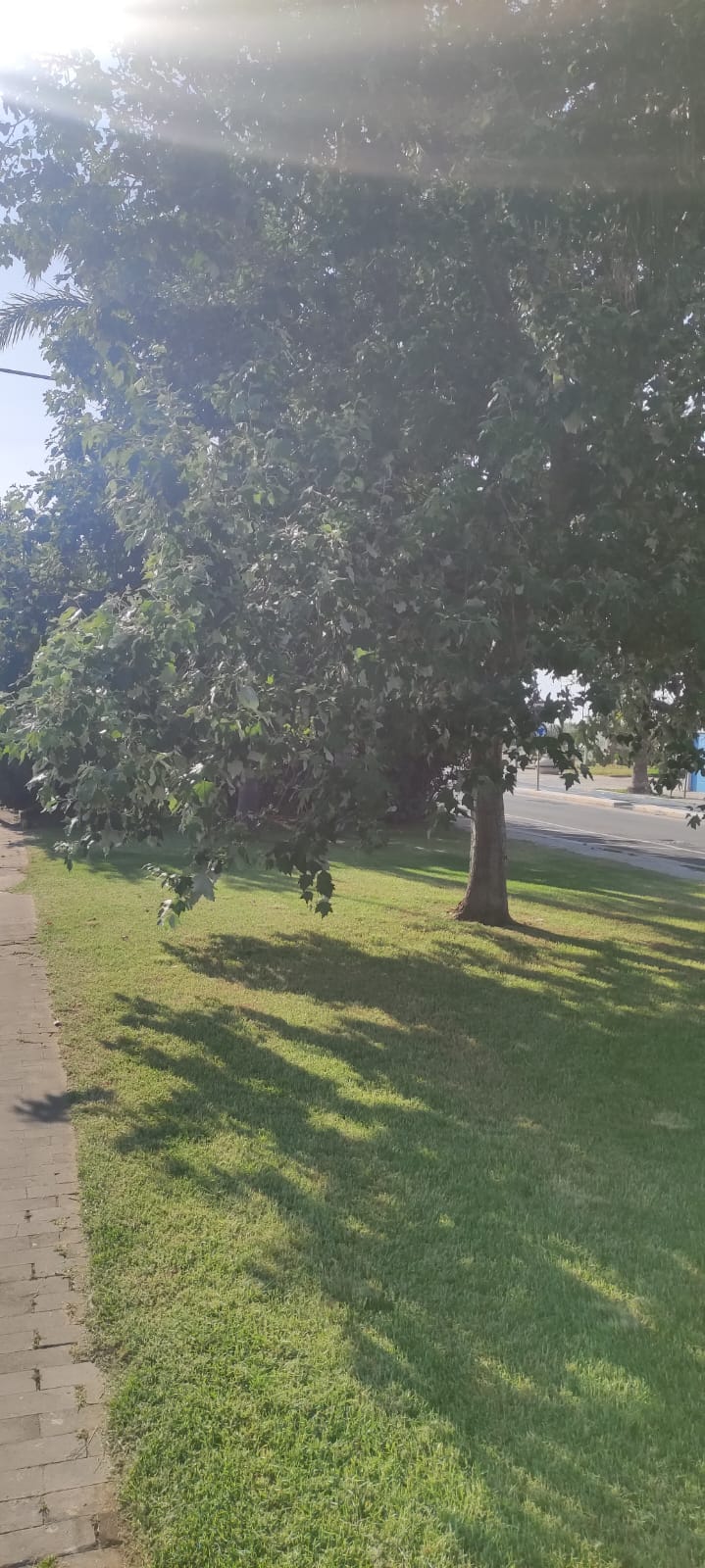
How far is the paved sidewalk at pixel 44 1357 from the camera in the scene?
2.59m

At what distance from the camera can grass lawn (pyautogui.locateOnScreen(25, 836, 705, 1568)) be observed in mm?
2625

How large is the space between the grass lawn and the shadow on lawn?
13mm

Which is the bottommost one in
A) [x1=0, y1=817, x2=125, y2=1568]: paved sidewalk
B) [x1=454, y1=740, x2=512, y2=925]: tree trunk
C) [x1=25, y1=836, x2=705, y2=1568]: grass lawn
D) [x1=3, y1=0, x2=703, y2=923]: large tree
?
[x1=0, y1=817, x2=125, y2=1568]: paved sidewalk

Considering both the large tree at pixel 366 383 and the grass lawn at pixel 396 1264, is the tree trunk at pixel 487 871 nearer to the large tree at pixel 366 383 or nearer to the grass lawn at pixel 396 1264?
the grass lawn at pixel 396 1264

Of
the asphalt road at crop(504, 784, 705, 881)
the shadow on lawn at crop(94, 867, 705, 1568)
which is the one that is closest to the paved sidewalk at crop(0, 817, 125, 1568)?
the shadow on lawn at crop(94, 867, 705, 1568)

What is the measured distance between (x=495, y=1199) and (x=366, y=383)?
440 cm

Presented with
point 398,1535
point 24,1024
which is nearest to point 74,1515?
point 398,1535

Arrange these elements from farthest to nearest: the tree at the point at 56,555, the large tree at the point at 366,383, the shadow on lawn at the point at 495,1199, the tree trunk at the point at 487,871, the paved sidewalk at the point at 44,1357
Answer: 1. the tree trunk at the point at 487,871
2. the tree at the point at 56,555
3. the large tree at the point at 366,383
4. the shadow on lawn at the point at 495,1199
5. the paved sidewalk at the point at 44,1357

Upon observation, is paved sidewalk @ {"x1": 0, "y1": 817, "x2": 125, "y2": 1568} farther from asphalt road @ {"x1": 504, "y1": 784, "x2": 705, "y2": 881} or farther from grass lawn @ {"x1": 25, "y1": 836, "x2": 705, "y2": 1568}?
asphalt road @ {"x1": 504, "y1": 784, "x2": 705, "y2": 881}

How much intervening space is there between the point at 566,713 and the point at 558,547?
3.00ft

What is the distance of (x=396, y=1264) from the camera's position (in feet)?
12.4

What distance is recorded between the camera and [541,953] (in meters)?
9.66

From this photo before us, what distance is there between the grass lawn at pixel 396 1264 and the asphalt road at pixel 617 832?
34.3 ft

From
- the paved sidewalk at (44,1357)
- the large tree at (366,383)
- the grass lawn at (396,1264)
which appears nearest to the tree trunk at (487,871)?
the grass lawn at (396,1264)
